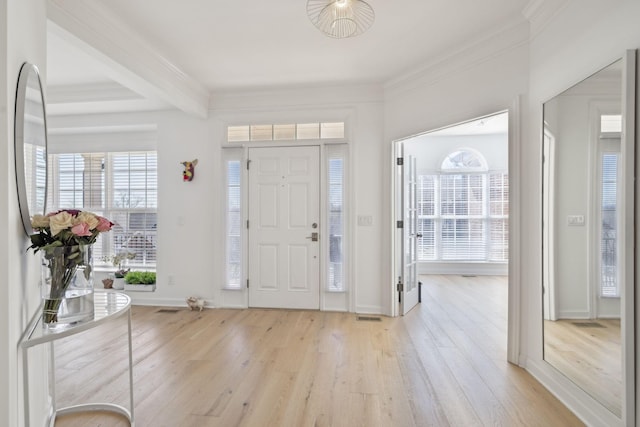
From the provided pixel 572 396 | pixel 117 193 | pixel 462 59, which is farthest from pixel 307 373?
pixel 117 193

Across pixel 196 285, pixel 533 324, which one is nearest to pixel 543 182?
pixel 533 324

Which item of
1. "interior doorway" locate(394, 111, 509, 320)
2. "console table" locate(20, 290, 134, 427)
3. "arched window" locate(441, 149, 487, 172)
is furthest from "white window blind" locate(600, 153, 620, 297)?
"arched window" locate(441, 149, 487, 172)

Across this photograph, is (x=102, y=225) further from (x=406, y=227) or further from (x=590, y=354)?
(x=406, y=227)

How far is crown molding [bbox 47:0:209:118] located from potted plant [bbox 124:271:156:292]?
234cm

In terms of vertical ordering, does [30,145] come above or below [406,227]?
above

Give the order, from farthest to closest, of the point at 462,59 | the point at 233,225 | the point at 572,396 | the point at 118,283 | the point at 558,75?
1. the point at 118,283
2. the point at 233,225
3. the point at 462,59
4. the point at 558,75
5. the point at 572,396

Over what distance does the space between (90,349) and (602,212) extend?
396 centimetres

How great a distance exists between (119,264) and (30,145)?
375cm

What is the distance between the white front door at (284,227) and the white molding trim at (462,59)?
4.00ft

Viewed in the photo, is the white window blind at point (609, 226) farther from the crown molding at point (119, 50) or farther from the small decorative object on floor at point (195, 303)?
the small decorative object on floor at point (195, 303)

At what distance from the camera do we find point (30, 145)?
1.50m

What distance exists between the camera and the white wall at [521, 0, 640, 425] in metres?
1.72

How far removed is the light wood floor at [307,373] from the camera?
→ 6.46ft

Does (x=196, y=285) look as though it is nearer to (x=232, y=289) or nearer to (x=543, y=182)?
(x=232, y=289)
